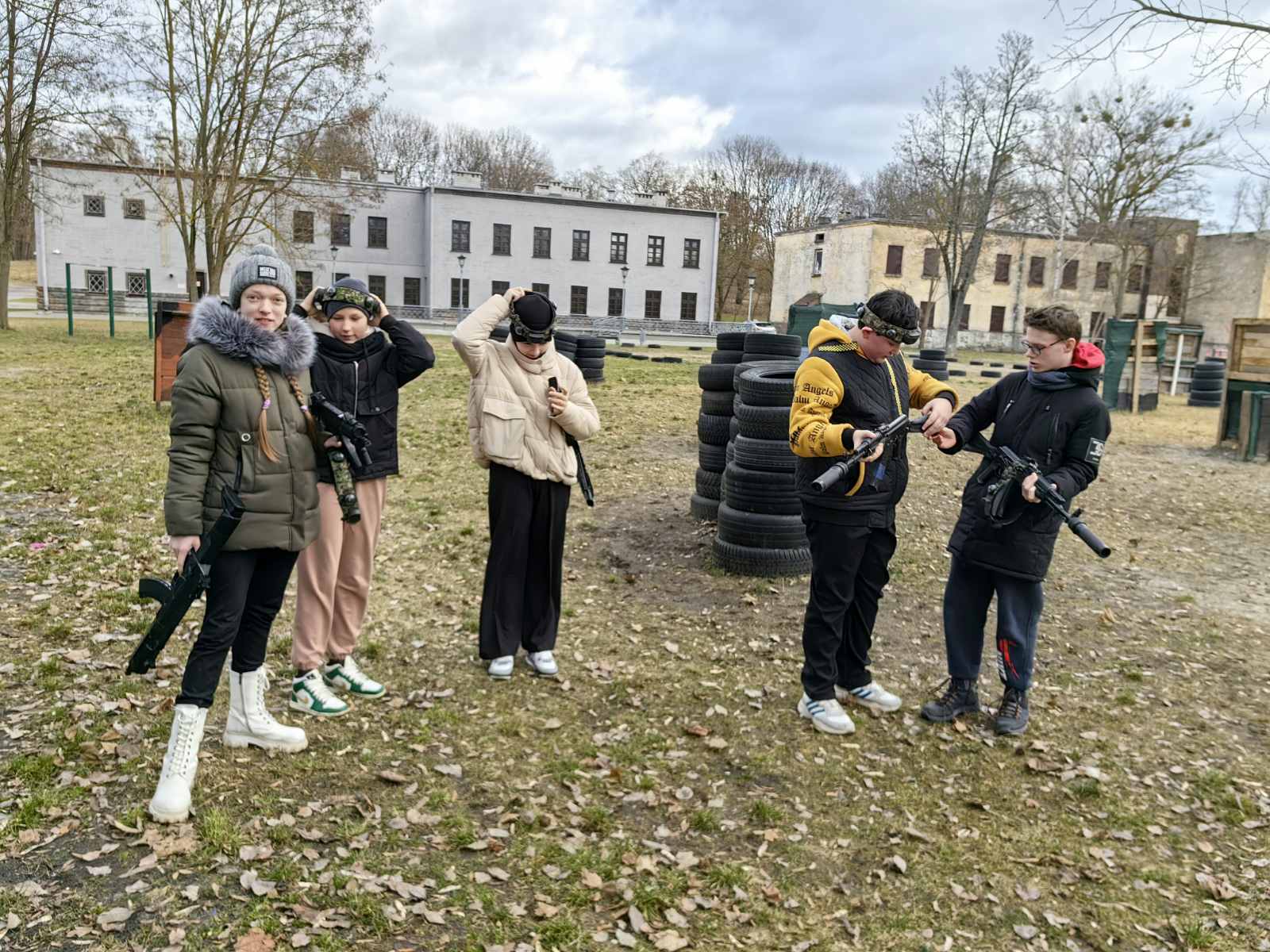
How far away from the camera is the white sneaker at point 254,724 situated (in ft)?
14.8

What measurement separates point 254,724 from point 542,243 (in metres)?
58.7

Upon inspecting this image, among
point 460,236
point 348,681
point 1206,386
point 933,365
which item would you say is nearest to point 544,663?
point 348,681

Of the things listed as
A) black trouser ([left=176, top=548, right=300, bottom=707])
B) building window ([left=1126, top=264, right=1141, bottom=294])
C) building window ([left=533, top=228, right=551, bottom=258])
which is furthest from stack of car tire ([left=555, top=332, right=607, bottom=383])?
building window ([left=1126, top=264, right=1141, bottom=294])

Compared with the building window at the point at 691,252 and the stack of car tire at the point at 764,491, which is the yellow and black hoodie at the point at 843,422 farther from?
the building window at the point at 691,252

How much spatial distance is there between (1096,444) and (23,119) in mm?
35531

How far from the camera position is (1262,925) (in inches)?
145

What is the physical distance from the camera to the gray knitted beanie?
157 inches

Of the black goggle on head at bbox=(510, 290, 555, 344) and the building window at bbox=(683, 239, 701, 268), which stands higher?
the building window at bbox=(683, 239, 701, 268)

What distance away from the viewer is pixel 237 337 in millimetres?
3836

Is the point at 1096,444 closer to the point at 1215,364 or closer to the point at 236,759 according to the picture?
the point at 236,759

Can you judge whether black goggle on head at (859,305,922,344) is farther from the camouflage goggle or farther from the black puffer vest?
the camouflage goggle

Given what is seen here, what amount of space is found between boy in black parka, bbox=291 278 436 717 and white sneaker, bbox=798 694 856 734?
8.16 feet

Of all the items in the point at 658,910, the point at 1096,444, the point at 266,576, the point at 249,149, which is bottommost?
the point at 658,910

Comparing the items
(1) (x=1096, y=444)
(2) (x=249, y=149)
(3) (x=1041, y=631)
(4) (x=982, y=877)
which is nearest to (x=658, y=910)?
(4) (x=982, y=877)
